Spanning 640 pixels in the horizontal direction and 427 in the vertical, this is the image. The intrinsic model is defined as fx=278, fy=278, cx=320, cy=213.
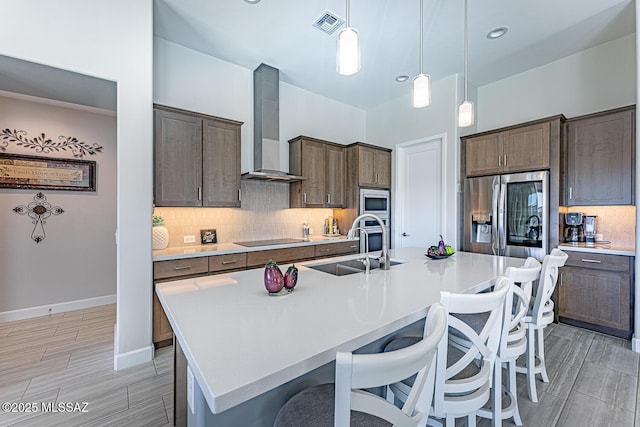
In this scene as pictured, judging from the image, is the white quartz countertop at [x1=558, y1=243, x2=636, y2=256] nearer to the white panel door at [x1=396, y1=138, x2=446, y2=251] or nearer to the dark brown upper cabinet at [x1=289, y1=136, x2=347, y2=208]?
the white panel door at [x1=396, y1=138, x2=446, y2=251]

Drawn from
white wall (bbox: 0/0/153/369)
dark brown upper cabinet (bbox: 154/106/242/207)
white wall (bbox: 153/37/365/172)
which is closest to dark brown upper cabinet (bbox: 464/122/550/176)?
white wall (bbox: 153/37/365/172)

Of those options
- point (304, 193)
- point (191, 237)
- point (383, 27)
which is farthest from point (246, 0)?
point (191, 237)

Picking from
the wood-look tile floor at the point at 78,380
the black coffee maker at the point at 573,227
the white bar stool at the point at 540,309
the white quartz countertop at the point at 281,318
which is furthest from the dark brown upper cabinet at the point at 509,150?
the wood-look tile floor at the point at 78,380

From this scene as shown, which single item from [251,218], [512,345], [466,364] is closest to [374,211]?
[251,218]

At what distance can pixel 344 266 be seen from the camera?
2.24 m

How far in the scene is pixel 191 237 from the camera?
335 cm

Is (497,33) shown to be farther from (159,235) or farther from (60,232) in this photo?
(60,232)

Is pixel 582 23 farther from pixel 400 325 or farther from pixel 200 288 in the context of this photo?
pixel 200 288

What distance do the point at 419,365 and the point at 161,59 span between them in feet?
12.7

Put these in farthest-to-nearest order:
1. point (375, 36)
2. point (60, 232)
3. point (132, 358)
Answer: point (60, 232)
point (375, 36)
point (132, 358)

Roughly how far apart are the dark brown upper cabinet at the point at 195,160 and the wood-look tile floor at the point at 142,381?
1.54 m

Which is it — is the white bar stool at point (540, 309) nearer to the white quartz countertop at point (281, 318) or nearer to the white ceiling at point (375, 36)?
the white quartz countertop at point (281, 318)

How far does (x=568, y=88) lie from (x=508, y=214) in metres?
1.80

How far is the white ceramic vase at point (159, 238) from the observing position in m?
2.88
